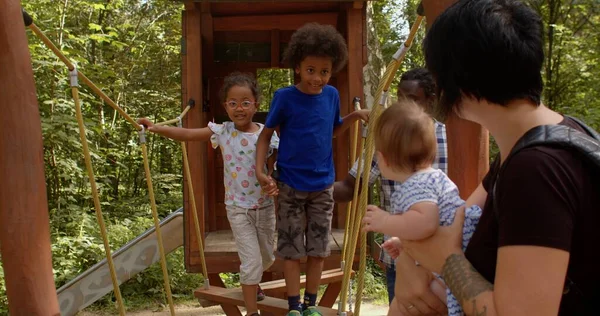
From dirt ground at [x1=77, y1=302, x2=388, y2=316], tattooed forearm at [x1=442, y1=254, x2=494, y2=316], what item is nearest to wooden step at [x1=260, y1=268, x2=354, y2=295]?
dirt ground at [x1=77, y1=302, x2=388, y2=316]

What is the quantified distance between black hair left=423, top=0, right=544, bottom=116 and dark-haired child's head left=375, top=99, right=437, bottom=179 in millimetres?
374

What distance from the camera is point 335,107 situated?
3.25 m

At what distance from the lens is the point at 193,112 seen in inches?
156

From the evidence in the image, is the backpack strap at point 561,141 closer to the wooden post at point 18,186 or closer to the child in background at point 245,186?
the wooden post at point 18,186

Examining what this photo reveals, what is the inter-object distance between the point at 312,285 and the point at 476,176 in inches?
57.3

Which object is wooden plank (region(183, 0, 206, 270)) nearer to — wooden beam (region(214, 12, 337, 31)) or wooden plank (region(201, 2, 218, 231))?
wooden plank (region(201, 2, 218, 231))

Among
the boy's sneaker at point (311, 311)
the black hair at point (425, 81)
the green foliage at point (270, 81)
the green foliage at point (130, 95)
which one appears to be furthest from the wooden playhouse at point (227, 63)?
the green foliage at point (270, 81)

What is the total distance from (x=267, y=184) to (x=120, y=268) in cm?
276

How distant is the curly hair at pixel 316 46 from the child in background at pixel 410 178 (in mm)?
1588

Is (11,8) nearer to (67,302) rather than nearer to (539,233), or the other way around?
(539,233)

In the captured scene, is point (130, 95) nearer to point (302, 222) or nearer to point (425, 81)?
point (302, 222)

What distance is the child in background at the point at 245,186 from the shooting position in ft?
10.5

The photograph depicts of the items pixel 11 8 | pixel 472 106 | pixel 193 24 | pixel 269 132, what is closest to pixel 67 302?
pixel 193 24

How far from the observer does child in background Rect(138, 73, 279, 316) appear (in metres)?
3.21
